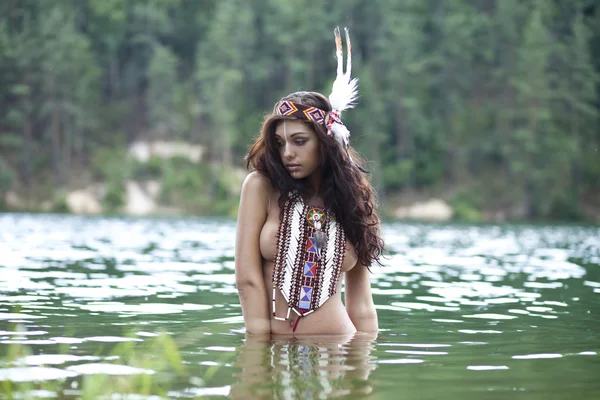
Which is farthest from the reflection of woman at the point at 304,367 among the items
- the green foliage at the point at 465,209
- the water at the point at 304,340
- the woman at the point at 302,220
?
the green foliage at the point at 465,209

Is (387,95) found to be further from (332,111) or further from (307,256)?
(307,256)

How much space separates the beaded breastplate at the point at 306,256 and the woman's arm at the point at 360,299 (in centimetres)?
32

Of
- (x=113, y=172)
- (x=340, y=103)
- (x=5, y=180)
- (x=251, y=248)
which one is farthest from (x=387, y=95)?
(x=251, y=248)

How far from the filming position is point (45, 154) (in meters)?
70.0

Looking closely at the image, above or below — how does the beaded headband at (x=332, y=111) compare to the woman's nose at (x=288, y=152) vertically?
above

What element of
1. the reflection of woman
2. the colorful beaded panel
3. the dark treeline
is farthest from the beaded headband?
the dark treeline

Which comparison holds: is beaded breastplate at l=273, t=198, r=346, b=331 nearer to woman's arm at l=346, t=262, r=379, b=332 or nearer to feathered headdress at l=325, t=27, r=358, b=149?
woman's arm at l=346, t=262, r=379, b=332

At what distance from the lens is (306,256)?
20.5 ft

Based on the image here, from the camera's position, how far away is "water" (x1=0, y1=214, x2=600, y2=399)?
5184mm

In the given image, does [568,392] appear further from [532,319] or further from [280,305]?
[532,319]

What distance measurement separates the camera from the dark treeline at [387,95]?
64500mm

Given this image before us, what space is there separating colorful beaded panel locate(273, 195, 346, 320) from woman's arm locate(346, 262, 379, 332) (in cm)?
32

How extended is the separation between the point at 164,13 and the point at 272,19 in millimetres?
12958

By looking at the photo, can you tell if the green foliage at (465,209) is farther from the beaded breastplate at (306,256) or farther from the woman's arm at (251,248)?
the woman's arm at (251,248)
